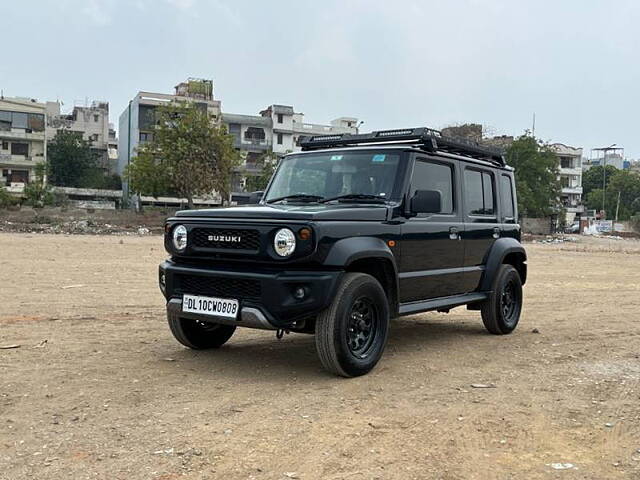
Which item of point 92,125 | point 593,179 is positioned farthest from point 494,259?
point 593,179

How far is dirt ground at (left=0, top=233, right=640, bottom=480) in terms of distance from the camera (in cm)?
378

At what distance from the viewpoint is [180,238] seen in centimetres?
589

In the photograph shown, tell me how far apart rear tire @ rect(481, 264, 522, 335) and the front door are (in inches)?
31.3

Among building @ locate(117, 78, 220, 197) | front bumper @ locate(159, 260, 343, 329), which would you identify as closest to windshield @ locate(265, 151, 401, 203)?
front bumper @ locate(159, 260, 343, 329)

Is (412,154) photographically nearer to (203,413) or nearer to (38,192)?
(203,413)

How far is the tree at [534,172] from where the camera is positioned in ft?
186

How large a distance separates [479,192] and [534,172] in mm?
52299

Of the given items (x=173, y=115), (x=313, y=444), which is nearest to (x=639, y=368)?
(x=313, y=444)

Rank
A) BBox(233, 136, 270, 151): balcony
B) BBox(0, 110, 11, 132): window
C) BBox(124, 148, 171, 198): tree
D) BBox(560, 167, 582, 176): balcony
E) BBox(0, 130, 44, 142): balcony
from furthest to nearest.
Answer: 1. BBox(560, 167, 582, 176): balcony
2. BBox(233, 136, 270, 151): balcony
3. BBox(0, 110, 11, 132): window
4. BBox(0, 130, 44, 142): balcony
5. BBox(124, 148, 171, 198): tree

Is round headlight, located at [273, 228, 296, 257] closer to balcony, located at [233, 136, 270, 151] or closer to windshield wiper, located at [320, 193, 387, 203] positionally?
windshield wiper, located at [320, 193, 387, 203]

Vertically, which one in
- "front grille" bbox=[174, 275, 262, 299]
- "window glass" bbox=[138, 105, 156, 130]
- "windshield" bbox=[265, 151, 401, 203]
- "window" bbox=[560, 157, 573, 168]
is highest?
"window glass" bbox=[138, 105, 156, 130]

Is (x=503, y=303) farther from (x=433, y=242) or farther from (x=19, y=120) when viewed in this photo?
(x=19, y=120)

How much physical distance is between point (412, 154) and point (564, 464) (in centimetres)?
346

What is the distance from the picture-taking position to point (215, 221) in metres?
5.64
